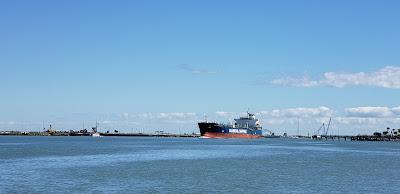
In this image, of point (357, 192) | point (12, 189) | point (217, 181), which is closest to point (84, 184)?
point (12, 189)

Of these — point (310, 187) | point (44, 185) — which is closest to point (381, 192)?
point (310, 187)

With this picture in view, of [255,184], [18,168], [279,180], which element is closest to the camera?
[255,184]

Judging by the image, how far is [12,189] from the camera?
47875 mm

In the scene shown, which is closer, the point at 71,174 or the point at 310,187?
the point at 310,187

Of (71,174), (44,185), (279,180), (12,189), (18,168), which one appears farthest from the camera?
(18,168)

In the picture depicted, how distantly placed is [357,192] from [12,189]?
102ft

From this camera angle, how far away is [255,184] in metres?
54.9

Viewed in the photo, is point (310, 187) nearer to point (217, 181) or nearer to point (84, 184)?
point (217, 181)

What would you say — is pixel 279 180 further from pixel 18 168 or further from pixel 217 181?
pixel 18 168

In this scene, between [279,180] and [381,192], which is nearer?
[381,192]

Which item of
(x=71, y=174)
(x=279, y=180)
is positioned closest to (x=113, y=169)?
(x=71, y=174)

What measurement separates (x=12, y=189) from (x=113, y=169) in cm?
2398

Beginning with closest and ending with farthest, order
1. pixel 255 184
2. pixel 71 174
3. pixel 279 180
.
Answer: pixel 255 184 < pixel 279 180 < pixel 71 174

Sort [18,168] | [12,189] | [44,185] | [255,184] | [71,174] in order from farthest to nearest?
[18,168], [71,174], [255,184], [44,185], [12,189]
